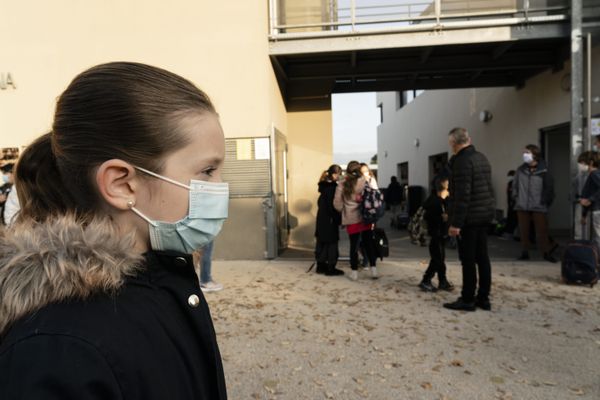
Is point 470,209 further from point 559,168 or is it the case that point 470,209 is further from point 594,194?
point 559,168

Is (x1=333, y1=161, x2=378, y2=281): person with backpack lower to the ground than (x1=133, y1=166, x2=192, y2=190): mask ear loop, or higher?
lower

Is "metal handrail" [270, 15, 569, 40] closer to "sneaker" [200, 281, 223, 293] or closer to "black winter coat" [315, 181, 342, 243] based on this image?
"black winter coat" [315, 181, 342, 243]

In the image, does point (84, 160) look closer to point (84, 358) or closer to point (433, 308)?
point (84, 358)

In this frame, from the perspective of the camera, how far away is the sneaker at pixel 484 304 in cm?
489

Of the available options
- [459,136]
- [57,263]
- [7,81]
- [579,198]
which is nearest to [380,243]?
[459,136]

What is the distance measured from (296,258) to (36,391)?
766cm

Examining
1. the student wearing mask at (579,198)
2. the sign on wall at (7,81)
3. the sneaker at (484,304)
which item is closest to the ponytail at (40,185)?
the sneaker at (484,304)

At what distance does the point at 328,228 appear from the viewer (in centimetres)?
696

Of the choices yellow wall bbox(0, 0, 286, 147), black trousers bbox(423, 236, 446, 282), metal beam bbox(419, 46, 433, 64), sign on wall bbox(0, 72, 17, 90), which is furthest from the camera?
sign on wall bbox(0, 72, 17, 90)

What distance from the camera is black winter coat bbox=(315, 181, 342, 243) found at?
22.7 ft

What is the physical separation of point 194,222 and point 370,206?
5.18m

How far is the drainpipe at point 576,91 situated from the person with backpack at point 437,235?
3078 millimetres

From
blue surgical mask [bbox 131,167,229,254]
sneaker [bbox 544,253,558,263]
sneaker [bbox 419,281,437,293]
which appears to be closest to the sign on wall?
sneaker [bbox 419,281,437,293]

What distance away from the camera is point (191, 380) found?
38.5 inches
